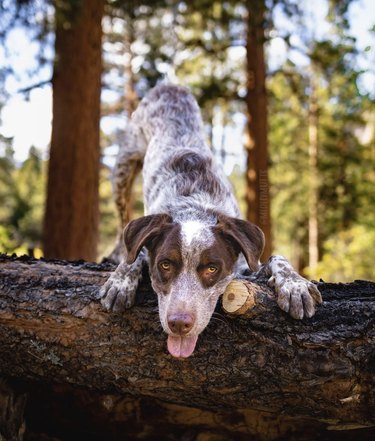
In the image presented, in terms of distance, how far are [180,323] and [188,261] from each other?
43 cm

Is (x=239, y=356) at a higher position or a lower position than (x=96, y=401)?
higher

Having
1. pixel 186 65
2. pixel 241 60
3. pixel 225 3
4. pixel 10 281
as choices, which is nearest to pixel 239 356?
pixel 10 281

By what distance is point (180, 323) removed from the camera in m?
2.87

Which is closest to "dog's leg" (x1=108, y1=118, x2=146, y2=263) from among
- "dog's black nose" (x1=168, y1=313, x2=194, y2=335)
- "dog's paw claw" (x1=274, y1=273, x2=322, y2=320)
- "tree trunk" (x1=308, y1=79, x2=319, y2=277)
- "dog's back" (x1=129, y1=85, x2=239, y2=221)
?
"dog's back" (x1=129, y1=85, x2=239, y2=221)

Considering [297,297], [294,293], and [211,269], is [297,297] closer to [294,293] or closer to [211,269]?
[294,293]

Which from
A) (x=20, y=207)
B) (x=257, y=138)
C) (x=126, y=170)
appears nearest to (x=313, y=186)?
(x=257, y=138)

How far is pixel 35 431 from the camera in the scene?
3.93m

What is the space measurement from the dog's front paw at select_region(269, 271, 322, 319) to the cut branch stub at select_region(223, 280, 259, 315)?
6.6 inches

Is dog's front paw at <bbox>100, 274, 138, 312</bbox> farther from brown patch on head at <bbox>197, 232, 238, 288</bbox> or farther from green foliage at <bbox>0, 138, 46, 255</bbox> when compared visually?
green foliage at <bbox>0, 138, 46, 255</bbox>

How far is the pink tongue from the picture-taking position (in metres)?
3.02

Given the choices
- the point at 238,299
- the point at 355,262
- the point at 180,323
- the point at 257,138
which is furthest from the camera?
the point at 355,262

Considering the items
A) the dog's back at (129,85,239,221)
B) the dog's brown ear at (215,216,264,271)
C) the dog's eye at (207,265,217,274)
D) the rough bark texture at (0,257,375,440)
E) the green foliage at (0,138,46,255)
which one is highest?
the green foliage at (0,138,46,255)

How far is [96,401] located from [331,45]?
937cm

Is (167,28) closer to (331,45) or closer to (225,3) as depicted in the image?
(225,3)
